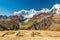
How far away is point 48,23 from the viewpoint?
618 feet

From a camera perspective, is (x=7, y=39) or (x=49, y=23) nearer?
(x=7, y=39)

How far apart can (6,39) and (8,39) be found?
1.96ft

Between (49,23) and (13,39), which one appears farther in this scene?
(49,23)

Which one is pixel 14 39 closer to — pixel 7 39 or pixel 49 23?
pixel 7 39

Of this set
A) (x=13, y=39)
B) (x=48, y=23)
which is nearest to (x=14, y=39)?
(x=13, y=39)

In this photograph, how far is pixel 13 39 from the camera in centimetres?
3441

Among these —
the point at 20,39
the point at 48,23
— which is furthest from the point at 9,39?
the point at 48,23

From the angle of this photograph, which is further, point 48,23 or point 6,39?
point 48,23

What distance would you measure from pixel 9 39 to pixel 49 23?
161 metres

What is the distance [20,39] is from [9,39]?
2515 millimetres

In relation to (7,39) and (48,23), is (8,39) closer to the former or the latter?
(7,39)

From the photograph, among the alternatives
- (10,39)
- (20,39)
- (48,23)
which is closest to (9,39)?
(10,39)

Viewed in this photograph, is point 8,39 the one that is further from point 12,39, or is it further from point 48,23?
point 48,23

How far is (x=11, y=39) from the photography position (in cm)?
3459
